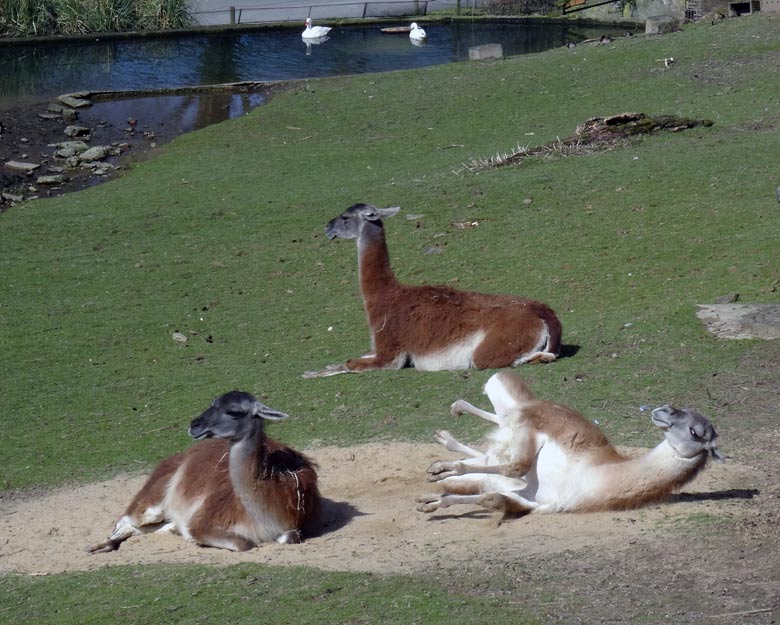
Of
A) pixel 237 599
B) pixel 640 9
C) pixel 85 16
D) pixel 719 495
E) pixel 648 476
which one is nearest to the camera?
pixel 237 599

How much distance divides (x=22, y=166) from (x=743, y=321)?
49.0 ft

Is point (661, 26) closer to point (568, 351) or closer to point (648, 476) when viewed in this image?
point (568, 351)

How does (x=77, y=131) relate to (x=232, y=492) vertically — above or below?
above

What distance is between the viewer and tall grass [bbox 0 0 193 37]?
32.7m

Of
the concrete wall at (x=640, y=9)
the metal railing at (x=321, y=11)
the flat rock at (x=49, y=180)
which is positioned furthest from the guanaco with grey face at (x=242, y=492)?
the metal railing at (x=321, y=11)

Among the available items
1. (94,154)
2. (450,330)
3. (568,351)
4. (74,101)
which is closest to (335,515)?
(450,330)

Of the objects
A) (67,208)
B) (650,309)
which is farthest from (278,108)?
(650,309)

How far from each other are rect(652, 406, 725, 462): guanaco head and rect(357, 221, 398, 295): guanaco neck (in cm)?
436

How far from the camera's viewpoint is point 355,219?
34.6ft

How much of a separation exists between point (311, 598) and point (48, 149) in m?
18.5

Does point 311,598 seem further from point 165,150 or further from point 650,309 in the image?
point 165,150

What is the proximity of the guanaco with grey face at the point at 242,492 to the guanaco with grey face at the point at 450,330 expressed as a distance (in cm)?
296

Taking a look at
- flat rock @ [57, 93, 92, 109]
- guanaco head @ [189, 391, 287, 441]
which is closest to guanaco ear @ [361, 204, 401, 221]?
guanaco head @ [189, 391, 287, 441]

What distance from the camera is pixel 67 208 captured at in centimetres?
1709
